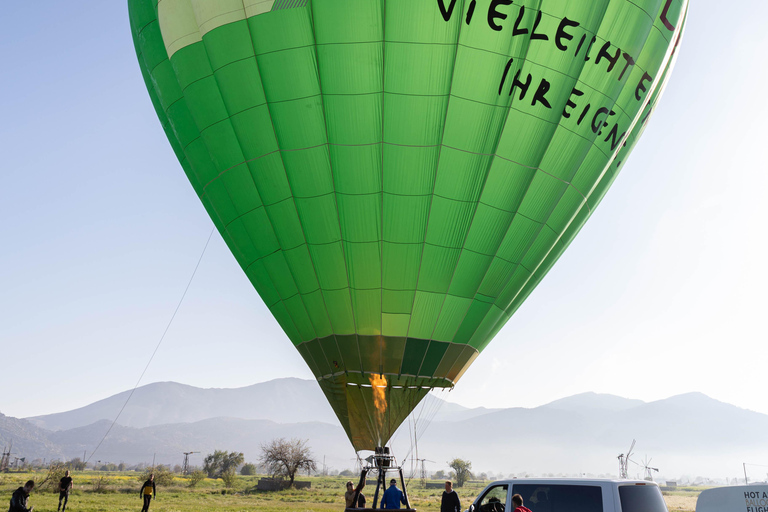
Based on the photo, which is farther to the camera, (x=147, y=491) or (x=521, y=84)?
(x=147, y=491)

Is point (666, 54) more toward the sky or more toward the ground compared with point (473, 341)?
more toward the sky

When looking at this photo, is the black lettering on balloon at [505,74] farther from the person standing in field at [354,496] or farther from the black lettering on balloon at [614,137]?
the person standing in field at [354,496]

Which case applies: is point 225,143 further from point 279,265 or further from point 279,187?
point 279,265

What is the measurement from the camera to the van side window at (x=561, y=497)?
746 centimetres

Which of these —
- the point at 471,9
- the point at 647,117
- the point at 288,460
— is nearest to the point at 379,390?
the point at 471,9

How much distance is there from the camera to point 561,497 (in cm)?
788

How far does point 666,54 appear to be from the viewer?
452 inches

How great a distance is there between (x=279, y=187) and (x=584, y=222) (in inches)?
255

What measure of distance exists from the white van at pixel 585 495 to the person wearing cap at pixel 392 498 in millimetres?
1637

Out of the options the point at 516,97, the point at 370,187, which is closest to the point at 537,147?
the point at 516,97

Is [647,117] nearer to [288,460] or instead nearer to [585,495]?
[585,495]

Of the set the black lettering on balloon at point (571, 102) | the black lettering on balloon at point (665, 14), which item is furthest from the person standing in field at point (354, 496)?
the black lettering on balloon at point (665, 14)

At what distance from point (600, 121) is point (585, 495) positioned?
667 centimetres

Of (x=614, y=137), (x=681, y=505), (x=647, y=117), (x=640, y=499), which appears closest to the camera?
(x=640, y=499)
